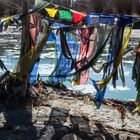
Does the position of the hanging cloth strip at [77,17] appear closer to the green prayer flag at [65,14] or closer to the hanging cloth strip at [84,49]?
the green prayer flag at [65,14]

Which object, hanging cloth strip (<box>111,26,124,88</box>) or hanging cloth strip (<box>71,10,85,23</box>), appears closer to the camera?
hanging cloth strip (<box>111,26,124,88</box>)

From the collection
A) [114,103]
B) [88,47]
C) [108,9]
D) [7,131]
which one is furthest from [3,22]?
[108,9]

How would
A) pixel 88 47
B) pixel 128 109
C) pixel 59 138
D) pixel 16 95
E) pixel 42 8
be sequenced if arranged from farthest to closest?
pixel 128 109 < pixel 16 95 < pixel 88 47 < pixel 42 8 < pixel 59 138

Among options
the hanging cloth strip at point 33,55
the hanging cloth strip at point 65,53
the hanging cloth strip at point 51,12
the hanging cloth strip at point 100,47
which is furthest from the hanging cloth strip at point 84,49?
the hanging cloth strip at point 33,55

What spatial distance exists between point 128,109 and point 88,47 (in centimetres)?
179

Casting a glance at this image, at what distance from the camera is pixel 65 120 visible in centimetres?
741

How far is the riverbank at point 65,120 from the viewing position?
6.70 meters

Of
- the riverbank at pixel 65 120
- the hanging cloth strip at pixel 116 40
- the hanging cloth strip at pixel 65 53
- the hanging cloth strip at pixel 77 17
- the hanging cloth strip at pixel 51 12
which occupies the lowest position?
the riverbank at pixel 65 120

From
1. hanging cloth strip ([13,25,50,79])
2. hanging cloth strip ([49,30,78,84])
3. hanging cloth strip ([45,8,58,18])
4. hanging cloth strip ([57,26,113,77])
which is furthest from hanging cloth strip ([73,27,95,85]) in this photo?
hanging cloth strip ([13,25,50,79])

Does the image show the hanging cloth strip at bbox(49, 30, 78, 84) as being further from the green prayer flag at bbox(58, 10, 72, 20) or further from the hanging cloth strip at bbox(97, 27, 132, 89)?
the hanging cloth strip at bbox(97, 27, 132, 89)

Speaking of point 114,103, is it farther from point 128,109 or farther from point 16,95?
point 16,95

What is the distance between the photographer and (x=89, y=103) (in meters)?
8.78

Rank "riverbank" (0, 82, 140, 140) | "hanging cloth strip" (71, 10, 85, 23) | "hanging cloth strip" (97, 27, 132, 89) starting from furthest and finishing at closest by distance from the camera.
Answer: "hanging cloth strip" (71, 10, 85, 23)
"hanging cloth strip" (97, 27, 132, 89)
"riverbank" (0, 82, 140, 140)

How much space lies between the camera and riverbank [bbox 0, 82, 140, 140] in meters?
6.70
